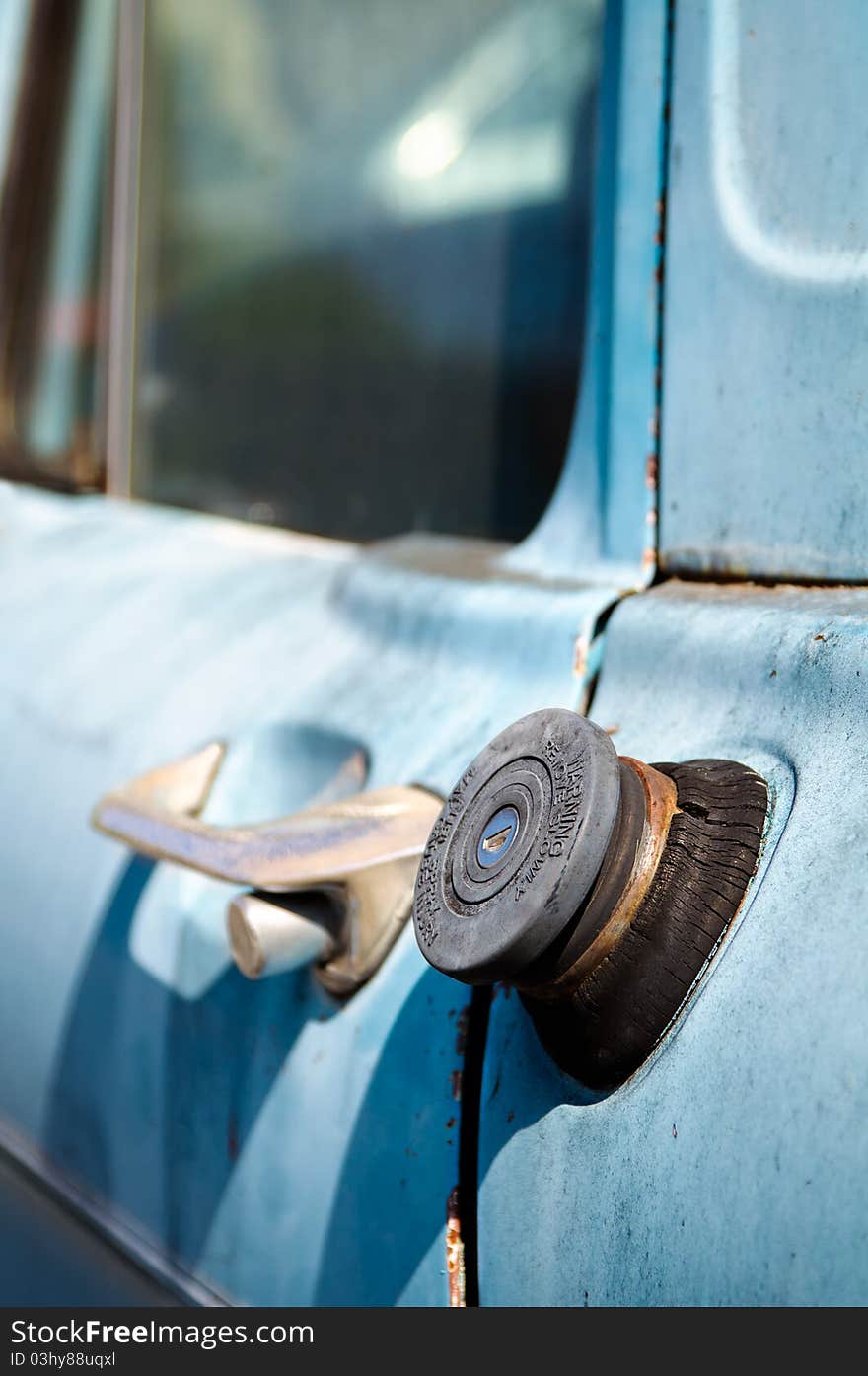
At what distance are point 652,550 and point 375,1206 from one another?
48cm

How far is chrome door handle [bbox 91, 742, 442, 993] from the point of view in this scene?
923 mm

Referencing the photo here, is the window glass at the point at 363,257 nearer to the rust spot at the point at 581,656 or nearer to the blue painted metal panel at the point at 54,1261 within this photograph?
the rust spot at the point at 581,656

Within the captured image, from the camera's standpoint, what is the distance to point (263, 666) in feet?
4.20

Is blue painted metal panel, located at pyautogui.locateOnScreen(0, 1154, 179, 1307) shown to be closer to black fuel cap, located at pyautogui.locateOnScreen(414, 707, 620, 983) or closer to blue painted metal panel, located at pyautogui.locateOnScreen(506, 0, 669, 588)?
black fuel cap, located at pyautogui.locateOnScreen(414, 707, 620, 983)

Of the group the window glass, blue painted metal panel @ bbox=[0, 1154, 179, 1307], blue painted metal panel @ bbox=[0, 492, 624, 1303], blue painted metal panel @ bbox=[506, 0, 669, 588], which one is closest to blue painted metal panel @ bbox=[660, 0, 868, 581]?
blue painted metal panel @ bbox=[506, 0, 669, 588]

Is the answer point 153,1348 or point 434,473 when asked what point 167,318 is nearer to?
point 434,473

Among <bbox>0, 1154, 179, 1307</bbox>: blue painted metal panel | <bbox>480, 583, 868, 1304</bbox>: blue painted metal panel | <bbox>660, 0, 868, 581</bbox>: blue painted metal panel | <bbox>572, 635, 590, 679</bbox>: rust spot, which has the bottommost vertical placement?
<bbox>0, 1154, 179, 1307</bbox>: blue painted metal panel

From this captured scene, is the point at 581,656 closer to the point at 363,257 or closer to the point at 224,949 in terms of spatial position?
the point at 224,949

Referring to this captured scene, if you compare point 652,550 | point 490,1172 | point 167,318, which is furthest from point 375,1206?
point 167,318

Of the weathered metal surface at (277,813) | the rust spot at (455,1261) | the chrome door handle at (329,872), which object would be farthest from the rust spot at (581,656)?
the rust spot at (455,1261)

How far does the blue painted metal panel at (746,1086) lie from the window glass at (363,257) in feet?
2.01

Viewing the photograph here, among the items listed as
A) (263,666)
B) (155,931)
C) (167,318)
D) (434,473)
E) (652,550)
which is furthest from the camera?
(167,318)

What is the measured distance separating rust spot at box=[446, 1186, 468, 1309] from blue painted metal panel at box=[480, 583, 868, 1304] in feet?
0.07

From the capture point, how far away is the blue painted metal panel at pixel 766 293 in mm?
849
